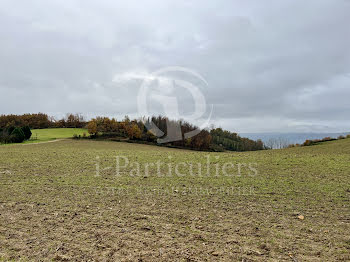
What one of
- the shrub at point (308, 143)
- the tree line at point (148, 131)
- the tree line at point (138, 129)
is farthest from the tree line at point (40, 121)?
the shrub at point (308, 143)

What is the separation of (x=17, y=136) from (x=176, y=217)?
155 ft

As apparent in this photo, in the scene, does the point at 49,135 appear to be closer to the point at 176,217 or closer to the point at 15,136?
the point at 15,136

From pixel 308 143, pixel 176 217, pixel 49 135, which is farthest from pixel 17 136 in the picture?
pixel 308 143

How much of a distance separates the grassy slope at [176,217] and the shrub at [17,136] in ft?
125

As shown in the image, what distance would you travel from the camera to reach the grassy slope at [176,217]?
4.47 metres

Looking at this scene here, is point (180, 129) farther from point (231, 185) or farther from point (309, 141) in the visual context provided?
point (231, 185)

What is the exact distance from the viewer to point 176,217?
20.5 feet

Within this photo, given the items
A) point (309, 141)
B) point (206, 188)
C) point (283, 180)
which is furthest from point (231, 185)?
point (309, 141)

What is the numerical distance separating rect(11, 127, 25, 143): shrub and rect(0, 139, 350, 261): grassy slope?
38.0 m

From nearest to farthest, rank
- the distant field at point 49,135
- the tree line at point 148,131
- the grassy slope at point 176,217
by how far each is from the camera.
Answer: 1. the grassy slope at point 176,217
2. the distant field at point 49,135
3. the tree line at point 148,131

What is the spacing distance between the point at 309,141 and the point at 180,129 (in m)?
27.0

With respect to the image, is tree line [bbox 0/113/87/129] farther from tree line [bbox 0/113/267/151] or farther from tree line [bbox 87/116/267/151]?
tree line [bbox 87/116/267/151]

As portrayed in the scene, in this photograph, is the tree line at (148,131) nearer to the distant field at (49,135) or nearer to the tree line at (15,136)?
the distant field at (49,135)

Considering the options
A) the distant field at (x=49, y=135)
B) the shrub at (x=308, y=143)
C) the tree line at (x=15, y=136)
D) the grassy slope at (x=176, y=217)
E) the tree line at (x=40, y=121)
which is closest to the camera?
the grassy slope at (x=176, y=217)
